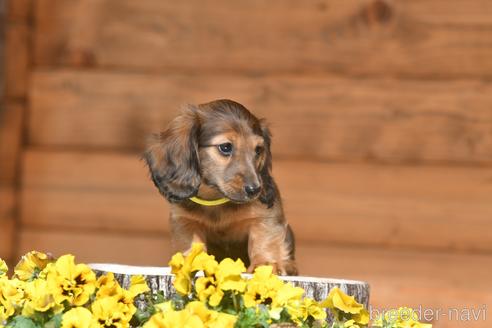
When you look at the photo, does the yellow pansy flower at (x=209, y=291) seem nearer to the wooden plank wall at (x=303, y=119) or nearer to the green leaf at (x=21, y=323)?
the green leaf at (x=21, y=323)

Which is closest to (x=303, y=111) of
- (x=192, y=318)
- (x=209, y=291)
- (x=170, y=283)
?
(x=170, y=283)

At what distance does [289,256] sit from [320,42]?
2.23m

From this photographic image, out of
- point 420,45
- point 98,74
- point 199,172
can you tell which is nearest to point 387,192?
point 420,45

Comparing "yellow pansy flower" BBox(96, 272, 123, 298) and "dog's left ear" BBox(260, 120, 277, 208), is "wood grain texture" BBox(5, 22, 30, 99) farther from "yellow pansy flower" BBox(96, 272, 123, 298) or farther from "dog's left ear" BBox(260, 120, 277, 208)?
"yellow pansy flower" BBox(96, 272, 123, 298)

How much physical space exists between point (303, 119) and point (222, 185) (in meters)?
2.24

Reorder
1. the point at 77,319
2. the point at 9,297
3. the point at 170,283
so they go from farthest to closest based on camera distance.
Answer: the point at 170,283
the point at 9,297
the point at 77,319

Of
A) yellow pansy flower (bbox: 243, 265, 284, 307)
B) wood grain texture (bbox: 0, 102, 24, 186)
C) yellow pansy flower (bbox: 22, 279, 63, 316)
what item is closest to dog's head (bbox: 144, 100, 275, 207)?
yellow pansy flower (bbox: 243, 265, 284, 307)

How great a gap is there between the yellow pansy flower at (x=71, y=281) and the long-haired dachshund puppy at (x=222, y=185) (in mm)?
878

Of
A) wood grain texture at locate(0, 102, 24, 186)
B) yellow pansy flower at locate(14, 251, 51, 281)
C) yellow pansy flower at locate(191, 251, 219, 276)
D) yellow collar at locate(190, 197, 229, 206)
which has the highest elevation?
wood grain texture at locate(0, 102, 24, 186)

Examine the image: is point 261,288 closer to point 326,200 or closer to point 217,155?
point 217,155

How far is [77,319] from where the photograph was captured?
284cm

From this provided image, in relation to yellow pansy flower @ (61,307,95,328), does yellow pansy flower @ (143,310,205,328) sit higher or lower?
lower

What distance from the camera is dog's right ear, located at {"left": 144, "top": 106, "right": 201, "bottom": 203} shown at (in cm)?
390

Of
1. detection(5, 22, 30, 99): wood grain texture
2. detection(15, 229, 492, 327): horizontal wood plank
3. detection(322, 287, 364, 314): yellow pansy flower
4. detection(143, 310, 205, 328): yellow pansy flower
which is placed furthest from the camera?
detection(5, 22, 30, 99): wood grain texture
